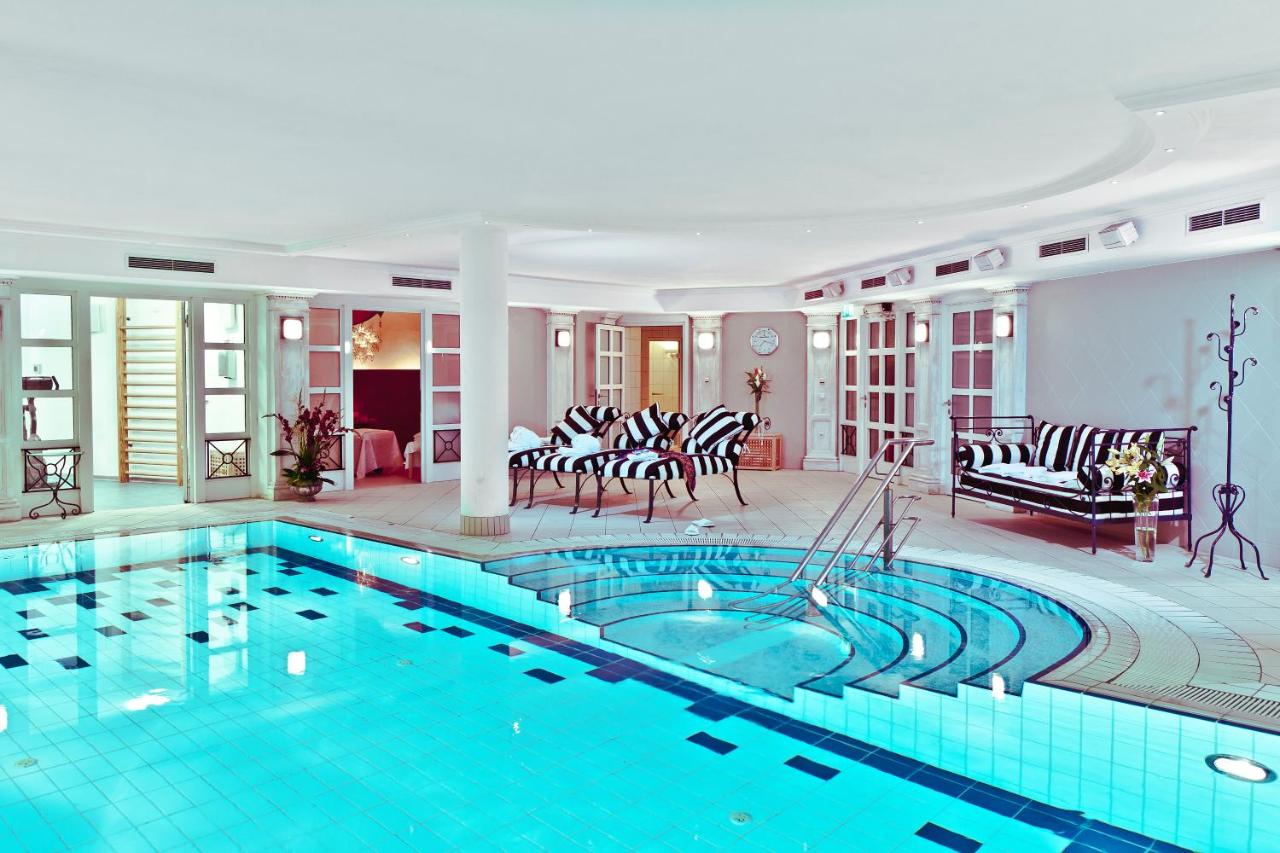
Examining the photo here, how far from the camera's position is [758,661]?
4.87 metres

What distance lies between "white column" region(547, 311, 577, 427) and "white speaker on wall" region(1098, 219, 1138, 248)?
7.49m

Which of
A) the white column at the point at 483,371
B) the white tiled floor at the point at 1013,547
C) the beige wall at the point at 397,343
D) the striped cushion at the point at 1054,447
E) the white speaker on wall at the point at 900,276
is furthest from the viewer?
the beige wall at the point at 397,343

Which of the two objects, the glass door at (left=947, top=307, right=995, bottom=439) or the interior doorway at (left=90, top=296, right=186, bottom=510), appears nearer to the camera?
the glass door at (left=947, top=307, right=995, bottom=439)

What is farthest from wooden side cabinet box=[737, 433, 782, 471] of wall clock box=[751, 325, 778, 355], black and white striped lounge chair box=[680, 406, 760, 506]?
black and white striped lounge chair box=[680, 406, 760, 506]

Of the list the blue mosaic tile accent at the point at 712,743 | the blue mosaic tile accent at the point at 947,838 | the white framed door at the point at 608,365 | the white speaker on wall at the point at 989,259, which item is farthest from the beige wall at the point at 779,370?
the blue mosaic tile accent at the point at 947,838

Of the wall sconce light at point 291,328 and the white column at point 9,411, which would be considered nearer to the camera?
the white column at point 9,411

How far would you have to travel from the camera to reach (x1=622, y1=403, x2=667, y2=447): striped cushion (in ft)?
35.2

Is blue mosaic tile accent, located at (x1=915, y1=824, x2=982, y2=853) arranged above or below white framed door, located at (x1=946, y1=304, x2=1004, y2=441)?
below

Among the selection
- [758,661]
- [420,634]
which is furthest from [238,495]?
[758,661]

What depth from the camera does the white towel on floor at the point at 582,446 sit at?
32.7ft

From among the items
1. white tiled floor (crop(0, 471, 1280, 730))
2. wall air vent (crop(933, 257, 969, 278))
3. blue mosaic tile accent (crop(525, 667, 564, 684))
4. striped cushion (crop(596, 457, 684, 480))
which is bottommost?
blue mosaic tile accent (crop(525, 667, 564, 684))

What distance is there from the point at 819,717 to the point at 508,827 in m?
1.59

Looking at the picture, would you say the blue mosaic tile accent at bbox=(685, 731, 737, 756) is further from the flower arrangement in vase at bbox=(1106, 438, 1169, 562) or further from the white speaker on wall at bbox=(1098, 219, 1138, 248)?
the white speaker on wall at bbox=(1098, 219, 1138, 248)

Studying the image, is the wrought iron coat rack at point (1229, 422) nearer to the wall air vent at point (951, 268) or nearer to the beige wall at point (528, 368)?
the wall air vent at point (951, 268)
